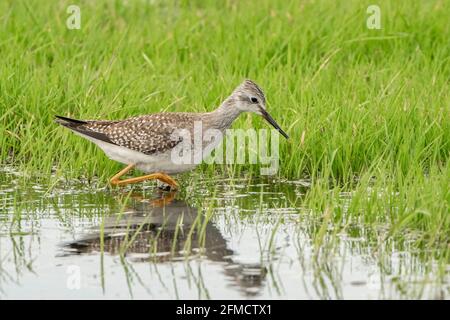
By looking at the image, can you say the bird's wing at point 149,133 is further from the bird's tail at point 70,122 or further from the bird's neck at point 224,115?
the bird's neck at point 224,115

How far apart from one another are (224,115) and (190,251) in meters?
2.88

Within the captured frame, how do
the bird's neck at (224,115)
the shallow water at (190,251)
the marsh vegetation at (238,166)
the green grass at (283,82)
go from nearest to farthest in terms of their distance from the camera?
the shallow water at (190,251)
the marsh vegetation at (238,166)
the green grass at (283,82)
the bird's neck at (224,115)

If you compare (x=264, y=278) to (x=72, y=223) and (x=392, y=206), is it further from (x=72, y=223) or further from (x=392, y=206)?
(x=72, y=223)

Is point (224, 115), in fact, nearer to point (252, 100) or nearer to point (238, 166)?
point (252, 100)

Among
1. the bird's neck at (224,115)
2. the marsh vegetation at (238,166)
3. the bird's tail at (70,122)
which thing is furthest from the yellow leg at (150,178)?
the bird's neck at (224,115)

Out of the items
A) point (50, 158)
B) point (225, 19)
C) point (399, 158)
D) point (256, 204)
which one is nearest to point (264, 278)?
point (256, 204)

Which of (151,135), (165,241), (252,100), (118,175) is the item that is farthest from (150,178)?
(165,241)

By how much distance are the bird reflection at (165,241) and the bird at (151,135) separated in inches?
34.1

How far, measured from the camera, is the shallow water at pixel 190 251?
700cm

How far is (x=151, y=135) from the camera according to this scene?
1015 cm

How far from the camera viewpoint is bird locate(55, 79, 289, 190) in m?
10.1

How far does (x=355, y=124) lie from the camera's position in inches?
412

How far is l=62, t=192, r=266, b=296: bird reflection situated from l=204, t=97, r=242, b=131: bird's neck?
139cm
